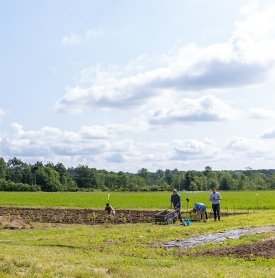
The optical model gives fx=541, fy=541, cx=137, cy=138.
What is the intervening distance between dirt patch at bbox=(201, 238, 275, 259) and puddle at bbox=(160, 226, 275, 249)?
5.40 ft

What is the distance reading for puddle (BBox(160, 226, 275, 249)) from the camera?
19.5 meters

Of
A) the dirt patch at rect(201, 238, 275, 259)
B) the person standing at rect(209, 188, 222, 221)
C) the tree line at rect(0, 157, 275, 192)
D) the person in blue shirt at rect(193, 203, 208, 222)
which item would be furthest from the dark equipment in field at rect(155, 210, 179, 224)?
the tree line at rect(0, 157, 275, 192)

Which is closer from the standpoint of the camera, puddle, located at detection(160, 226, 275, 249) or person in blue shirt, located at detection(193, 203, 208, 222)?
puddle, located at detection(160, 226, 275, 249)

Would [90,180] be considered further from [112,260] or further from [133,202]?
[112,260]

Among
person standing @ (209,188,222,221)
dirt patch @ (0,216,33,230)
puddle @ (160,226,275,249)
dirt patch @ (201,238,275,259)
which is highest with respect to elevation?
person standing @ (209,188,222,221)

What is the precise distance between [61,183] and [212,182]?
4116cm

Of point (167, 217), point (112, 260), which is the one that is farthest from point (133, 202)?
point (112, 260)

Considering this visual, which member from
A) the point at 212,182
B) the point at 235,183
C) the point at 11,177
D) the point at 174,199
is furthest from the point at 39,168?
the point at 174,199

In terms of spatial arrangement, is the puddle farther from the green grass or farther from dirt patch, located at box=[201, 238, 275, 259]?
the green grass

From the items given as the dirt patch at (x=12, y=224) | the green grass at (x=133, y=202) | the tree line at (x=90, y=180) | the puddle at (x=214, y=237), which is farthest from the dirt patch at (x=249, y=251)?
the tree line at (x=90, y=180)

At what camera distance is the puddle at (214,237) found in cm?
1949

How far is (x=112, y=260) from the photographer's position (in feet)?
51.8

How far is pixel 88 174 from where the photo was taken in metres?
162

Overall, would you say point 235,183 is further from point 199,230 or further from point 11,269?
point 11,269
